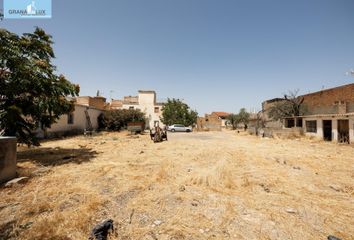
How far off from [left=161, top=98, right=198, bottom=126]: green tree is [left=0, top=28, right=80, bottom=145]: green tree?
1061 inches

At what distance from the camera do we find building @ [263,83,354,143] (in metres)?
16.8

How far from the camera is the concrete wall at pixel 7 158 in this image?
5574 mm

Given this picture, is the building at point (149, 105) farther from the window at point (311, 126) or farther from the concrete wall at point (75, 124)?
the window at point (311, 126)

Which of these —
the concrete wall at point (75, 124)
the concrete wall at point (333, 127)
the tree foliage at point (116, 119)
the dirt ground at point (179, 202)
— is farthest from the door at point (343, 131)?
the concrete wall at point (75, 124)

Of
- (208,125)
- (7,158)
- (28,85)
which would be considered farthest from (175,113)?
(7,158)

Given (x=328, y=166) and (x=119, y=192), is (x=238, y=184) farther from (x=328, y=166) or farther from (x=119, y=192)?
(x=328, y=166)

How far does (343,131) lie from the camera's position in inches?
682

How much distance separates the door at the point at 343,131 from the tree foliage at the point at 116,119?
2488 cm

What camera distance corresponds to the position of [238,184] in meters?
5.89

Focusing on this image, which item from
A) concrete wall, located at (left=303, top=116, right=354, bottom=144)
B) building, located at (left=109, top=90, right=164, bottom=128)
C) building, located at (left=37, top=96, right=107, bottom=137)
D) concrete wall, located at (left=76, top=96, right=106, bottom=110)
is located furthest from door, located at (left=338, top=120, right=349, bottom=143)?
concrete wall, located at (left=76, top=96, right=106, bottom=110)

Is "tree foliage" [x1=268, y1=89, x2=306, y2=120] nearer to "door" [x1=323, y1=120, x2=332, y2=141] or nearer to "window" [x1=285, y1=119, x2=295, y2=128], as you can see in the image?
"window" [x1=285, y1=119, x2=295, y2=128]

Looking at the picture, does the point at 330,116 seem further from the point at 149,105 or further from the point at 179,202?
the point at 149,105

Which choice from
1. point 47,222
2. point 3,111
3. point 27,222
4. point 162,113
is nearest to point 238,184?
Answer: point 47,222

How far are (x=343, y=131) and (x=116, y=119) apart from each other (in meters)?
27.2
